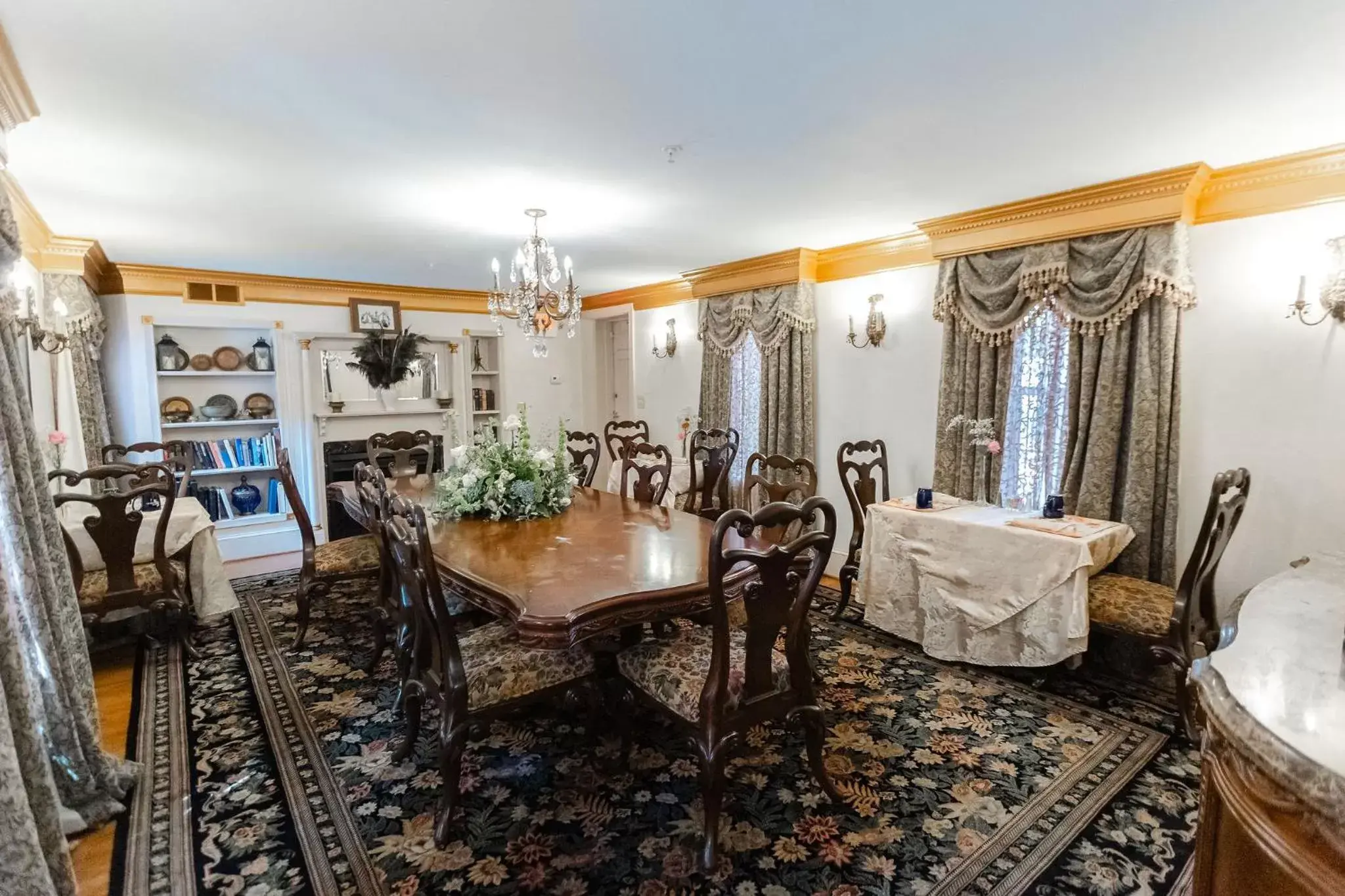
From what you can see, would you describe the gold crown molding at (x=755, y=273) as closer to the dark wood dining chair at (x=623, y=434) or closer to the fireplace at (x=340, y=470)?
the dark wood dining chair at (x=623, y=434)

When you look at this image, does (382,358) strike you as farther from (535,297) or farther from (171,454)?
(535,297)

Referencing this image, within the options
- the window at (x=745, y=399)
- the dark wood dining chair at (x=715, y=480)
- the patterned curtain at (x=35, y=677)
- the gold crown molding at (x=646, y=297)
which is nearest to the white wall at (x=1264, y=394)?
the dark wood dining chair at (x=715, y=480)

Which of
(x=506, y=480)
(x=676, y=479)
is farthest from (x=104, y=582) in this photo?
(x=676, y=479)

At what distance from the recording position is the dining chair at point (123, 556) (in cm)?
289

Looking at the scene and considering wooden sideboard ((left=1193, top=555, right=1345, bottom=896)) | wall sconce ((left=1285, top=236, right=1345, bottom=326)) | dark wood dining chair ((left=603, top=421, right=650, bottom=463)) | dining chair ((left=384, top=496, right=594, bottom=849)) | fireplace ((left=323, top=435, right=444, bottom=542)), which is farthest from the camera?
fireplace ((left=323, top=435, right=444, bottom=542))

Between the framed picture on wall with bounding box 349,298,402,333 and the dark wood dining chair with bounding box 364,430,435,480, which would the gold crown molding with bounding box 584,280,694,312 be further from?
the dark wood dining chair with bounding box 364,430,435,480

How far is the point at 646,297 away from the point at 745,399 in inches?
66.0

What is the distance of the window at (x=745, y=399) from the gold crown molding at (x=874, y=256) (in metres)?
0.87

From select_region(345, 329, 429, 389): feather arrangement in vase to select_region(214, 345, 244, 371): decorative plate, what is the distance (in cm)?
83

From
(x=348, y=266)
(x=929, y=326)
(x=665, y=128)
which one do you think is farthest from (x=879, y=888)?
(x=348, y=266)

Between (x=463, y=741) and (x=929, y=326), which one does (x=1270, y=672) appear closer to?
(x=463, y=741)

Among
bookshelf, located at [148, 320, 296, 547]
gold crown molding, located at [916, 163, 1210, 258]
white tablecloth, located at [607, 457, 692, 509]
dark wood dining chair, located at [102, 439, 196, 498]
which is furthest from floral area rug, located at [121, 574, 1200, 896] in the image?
bookshelf, located at [148, 320, 296, 547]

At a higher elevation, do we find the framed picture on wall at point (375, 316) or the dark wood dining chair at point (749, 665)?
the framed picture on wall at point (375, 316)

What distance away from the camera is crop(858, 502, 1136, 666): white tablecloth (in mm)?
2785
